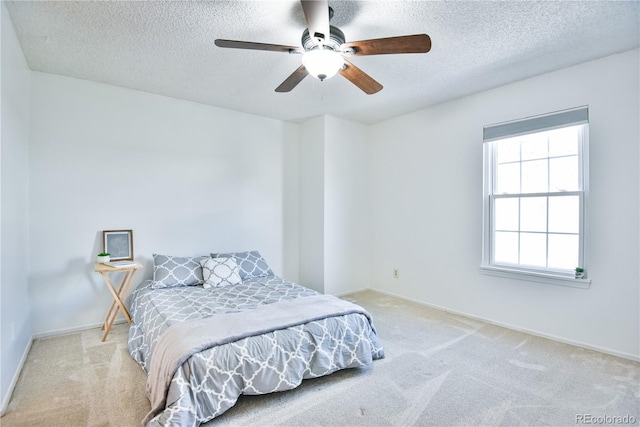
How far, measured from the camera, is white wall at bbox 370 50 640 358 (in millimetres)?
2674

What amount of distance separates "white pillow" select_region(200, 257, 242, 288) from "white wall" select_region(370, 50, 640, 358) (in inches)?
89.4

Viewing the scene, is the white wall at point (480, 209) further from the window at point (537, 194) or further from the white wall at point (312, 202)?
the white wall at point (312, 202)

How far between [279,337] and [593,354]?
2.71m

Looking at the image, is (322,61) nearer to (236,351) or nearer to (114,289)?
(236,351)

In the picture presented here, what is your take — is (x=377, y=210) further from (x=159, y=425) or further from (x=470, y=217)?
(x=159, y=425)

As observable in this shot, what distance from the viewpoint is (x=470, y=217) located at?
3.72 meters

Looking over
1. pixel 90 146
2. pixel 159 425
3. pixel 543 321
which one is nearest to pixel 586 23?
pixel 543 321

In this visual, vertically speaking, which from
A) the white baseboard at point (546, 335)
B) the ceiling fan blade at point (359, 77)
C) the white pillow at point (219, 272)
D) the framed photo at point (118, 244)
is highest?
the ceiling fan blade at point (359, 77)

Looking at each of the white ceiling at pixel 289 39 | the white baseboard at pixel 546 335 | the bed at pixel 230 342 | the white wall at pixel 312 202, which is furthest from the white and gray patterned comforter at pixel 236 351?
the white ceiling at pixel 289 39

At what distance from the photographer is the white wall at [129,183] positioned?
311 cm

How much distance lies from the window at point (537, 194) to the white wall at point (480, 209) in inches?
3.6

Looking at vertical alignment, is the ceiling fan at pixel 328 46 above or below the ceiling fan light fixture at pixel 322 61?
above

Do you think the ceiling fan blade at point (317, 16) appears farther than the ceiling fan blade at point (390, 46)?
No

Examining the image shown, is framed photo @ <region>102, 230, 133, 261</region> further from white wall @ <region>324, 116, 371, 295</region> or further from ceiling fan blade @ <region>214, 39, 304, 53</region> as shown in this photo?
ceiling fan blade @ <region>214, 39, 304, 53</region>
